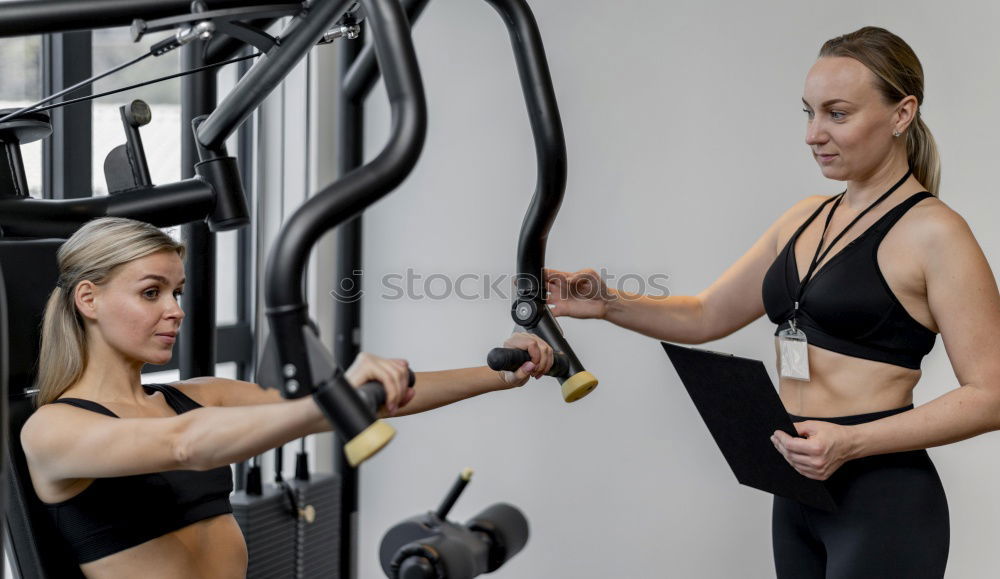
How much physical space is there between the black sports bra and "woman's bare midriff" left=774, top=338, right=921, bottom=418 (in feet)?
3.29

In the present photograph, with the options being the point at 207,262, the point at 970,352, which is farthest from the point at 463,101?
the point at 970,352

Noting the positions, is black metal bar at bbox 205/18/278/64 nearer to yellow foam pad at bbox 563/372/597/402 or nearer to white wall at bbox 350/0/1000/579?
yellow foam pad at bbox 563/372/597/402

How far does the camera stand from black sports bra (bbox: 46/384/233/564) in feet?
4.45

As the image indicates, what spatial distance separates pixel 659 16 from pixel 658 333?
1.10 meters

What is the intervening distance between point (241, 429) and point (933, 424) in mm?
994

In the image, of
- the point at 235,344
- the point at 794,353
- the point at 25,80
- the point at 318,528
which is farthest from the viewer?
the point at 235,344

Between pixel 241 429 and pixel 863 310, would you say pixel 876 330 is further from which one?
pixel 241 429

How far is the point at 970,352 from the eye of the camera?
56.2 inches

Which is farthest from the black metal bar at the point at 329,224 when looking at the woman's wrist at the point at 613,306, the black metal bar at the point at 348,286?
the black metal bar at the point at 348,286

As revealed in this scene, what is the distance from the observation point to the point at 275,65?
109 cm

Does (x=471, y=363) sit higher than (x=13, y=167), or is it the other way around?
(x=13, y=167)

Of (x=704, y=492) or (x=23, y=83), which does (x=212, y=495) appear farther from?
(x=704, y=492)

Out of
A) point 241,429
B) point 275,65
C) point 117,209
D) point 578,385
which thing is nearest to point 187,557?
point 241,429

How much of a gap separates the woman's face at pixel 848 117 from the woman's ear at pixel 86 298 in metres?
1.16
